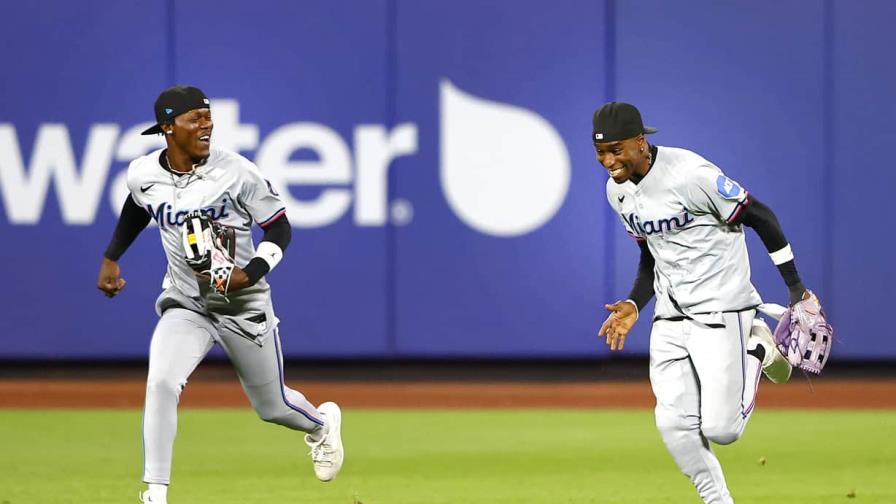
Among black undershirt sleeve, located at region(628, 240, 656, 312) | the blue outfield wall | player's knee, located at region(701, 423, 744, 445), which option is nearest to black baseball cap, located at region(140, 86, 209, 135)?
black undershirt sleeve, located at region(628, 240, 656, 312)

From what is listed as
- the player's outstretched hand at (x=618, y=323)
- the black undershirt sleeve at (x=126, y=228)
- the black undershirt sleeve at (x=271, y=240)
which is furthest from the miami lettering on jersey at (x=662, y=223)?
the black undershirt sleeve at (x=126, y=228)

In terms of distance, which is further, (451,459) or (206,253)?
(451,459)

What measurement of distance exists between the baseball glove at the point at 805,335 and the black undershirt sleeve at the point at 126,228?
9.91 feet

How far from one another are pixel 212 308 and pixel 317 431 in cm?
102

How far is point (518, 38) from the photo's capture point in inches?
461

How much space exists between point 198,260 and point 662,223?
79.2 inches

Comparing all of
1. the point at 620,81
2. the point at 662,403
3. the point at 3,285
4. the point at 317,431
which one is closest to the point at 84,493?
the point at 317,431

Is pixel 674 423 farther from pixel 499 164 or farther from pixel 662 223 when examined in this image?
pixel 499 164

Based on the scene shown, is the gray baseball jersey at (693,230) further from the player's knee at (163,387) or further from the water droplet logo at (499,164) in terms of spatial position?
the water droplet logo at (499,164)

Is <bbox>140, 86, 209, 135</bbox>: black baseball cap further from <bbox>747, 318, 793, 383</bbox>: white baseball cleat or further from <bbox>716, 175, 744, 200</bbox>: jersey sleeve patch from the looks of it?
<bbox>747, 318, 793, 383</bbox>: white baseball cleat

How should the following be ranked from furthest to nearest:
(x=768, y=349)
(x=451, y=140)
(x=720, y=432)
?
1. (x=451, y=140)
2. (x=768, y=349)
3. (x=720, y=432)

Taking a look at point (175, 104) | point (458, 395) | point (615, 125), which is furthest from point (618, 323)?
point (458, 395)

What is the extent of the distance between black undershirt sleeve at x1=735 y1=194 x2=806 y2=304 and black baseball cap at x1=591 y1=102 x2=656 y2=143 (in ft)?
1.85

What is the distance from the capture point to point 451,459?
8555mm
